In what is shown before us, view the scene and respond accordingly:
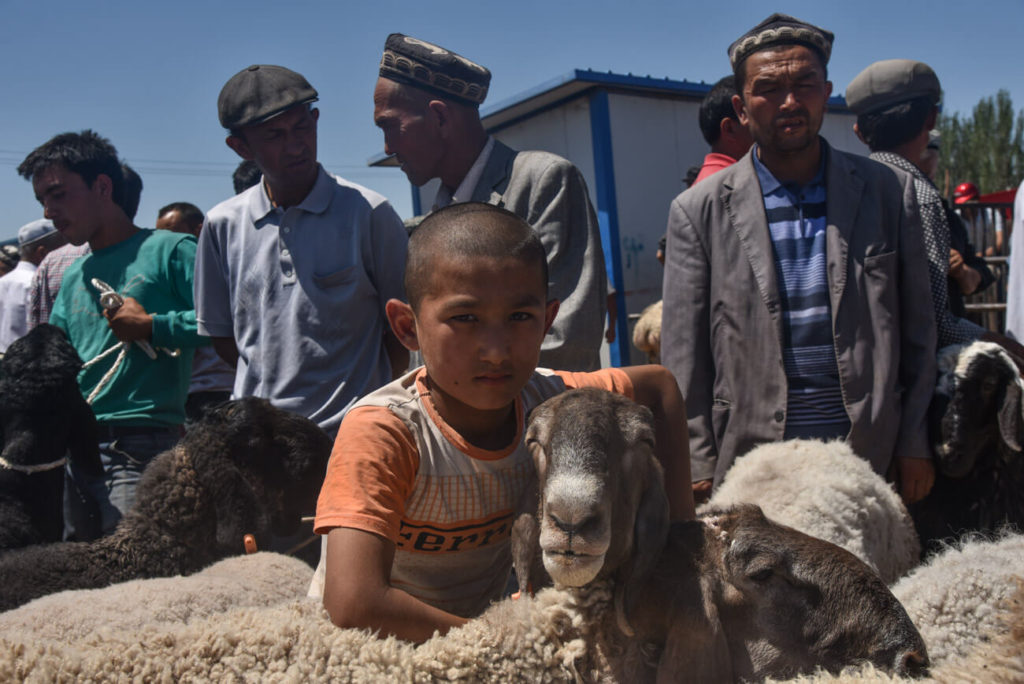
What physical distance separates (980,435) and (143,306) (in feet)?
13.2

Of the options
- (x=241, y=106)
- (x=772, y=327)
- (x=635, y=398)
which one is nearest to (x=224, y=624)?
(x=635, y=398)

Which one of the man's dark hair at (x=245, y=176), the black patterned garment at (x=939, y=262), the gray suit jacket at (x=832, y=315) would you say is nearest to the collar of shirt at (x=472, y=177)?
the gray suit jacket at (x=832, y=315)

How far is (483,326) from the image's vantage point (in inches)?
72.4

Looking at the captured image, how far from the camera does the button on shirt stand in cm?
352

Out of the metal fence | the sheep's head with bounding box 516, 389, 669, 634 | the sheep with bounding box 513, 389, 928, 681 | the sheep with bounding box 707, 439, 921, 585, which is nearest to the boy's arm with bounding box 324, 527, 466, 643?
the sheep's head with bounding box 516, 389, 669, 634

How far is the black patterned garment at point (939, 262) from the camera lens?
3.48m

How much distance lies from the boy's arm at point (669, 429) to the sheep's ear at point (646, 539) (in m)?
0.52

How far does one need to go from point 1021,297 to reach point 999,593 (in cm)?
258

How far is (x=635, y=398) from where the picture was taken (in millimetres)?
2195

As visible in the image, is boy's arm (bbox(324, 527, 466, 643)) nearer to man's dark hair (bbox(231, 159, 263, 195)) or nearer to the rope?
the rope

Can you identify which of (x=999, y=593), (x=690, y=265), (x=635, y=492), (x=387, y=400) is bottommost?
(x=999, y=593)

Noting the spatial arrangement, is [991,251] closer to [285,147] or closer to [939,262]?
[939,262]

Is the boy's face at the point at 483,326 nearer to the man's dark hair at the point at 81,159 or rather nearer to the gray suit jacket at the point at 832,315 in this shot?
the gray suit jacket at the point at 832,315

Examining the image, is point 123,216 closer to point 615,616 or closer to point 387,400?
point 387,400
